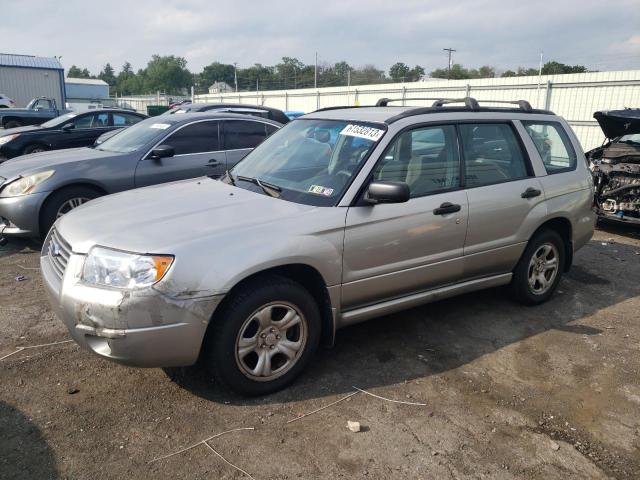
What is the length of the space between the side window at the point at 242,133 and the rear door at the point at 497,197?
3822 mm

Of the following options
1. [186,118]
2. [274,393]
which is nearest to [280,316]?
[274,393]

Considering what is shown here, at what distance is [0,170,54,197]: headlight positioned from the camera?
6.06 meters

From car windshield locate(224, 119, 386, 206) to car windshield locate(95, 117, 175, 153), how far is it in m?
2.91

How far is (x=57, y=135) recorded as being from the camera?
11.1 metres

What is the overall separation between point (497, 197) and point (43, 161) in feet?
17.8

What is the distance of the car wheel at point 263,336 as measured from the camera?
3086 mm

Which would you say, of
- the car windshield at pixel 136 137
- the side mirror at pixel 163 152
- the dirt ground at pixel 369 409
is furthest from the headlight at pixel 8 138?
the dirt ground at pixel 369 409

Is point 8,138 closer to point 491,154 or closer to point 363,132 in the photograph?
point 363,132

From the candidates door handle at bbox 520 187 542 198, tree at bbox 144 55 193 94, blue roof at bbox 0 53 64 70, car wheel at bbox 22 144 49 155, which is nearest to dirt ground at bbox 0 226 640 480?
door handle at bbox 520 187 542 198

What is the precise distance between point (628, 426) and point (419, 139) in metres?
2.35

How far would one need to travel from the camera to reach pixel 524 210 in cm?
455

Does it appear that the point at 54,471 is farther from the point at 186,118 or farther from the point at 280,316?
the point at 186,118

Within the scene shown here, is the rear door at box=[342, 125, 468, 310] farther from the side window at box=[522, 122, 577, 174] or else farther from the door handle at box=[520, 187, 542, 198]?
the side window at box=[522, 122, 577, 174]

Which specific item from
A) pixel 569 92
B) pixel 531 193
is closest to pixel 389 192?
pixel 531 193
